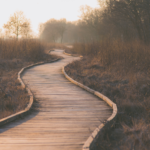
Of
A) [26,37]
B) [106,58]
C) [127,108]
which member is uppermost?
[26,37]

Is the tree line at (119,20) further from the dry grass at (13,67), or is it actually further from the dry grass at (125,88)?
the dry grass at (13,67)

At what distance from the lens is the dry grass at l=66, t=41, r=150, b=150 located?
290 centimetres

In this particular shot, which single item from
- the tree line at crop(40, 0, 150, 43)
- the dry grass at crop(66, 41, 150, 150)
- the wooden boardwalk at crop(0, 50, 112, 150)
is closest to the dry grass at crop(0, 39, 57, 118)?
the wooden boardwalk at crop(0, 50, 112, 150)

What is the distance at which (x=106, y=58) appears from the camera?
9875 millimetres

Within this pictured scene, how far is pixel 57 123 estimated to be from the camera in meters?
3.53

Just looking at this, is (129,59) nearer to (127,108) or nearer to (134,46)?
(134,46)

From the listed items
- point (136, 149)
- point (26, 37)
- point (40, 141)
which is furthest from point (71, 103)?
point (26, 37)

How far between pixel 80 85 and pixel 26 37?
9.07 meters

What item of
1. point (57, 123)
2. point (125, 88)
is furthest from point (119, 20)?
point (57, 123)

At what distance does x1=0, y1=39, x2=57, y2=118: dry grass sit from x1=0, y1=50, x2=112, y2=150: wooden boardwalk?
0.53 metres

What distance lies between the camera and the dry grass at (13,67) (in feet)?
16.1

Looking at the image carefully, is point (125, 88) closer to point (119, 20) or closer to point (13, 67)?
point (13, 67)

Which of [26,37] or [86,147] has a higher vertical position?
[26,37]

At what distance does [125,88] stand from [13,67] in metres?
6.45
